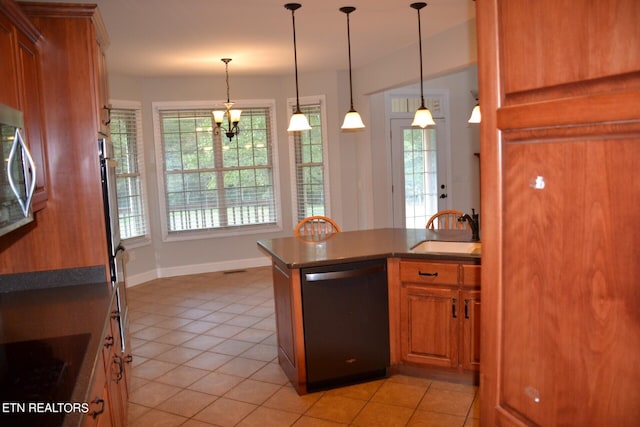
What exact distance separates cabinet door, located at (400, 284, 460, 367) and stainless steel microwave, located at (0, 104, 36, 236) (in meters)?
2.21

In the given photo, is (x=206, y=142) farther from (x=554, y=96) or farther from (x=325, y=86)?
(x=554, y=96)

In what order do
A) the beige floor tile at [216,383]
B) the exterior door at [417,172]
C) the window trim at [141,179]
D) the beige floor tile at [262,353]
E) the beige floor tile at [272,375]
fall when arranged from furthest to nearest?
the exterior door at [417,172] → the window trim at [141,179] → the beige floor tile at [262,353] → the beige floor tile at [272,375] → the beige floor tile at [216,383]

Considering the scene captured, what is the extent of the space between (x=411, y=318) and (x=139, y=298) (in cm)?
369

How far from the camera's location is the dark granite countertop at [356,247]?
3.13 metres

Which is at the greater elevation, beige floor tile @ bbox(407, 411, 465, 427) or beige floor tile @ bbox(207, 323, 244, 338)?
beige floor tile @ bbox(207, 323, 244, 338)

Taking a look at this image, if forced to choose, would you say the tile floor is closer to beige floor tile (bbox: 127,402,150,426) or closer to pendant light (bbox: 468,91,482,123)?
beige floor tile (bbox: 127,402,150,426)

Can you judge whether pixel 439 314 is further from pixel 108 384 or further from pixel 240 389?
pixel 108 384

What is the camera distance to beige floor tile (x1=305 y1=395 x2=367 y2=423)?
2918mm

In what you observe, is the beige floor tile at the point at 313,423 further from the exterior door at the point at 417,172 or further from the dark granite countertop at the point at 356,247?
the exterior door at the point at 417,172

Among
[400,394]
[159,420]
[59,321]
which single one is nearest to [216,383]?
[159,420]

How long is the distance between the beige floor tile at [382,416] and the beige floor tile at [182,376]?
1260 millimetres

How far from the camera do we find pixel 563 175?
922 mm

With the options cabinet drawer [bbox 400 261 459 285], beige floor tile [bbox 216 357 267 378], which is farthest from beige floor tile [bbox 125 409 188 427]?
cabinet drawer [bbox 400 261 459 285]

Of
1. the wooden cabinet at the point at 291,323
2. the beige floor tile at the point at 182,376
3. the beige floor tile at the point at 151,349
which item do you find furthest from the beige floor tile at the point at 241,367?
the beige floor tile at the point at 151,349
